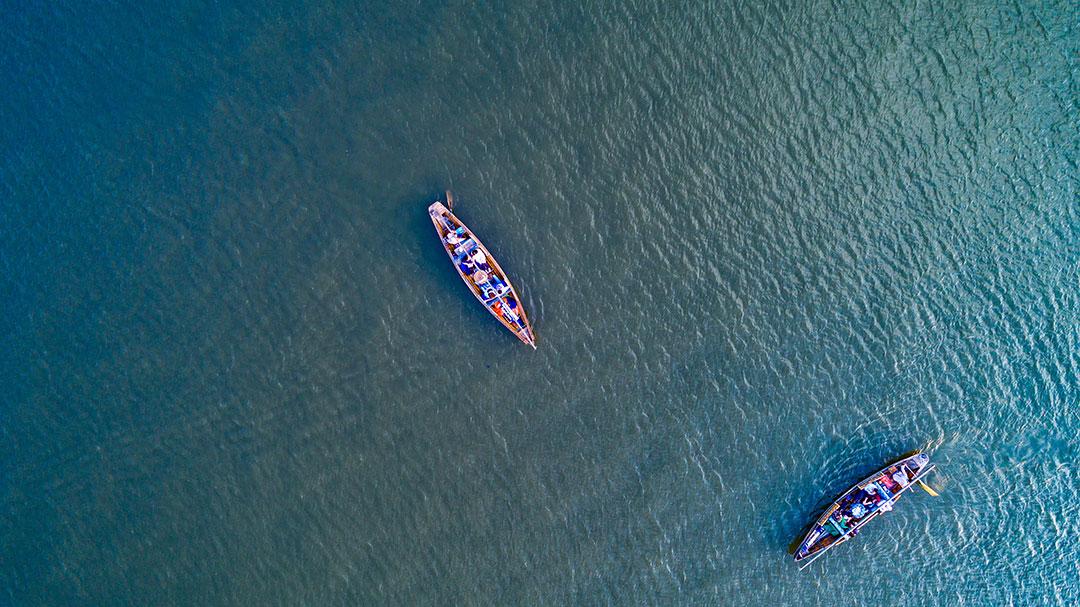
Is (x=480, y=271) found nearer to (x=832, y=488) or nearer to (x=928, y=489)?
(x=832, y=488)

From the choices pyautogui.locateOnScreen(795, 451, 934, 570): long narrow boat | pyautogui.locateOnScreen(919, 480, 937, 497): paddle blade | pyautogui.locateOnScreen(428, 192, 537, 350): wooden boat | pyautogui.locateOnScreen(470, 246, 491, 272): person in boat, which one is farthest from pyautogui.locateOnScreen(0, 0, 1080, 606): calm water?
pyautogui.locateOnScreen(470, 246, 491, 272): person in boat

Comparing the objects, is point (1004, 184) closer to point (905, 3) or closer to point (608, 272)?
point (905, 3)

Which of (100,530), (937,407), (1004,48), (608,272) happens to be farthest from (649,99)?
(100,530)

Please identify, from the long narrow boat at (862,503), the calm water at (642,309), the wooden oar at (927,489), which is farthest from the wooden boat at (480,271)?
the wooden oar at (927,489)

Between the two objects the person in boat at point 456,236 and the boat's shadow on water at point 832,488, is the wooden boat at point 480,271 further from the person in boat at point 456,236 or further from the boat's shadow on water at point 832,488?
the boat's shadow on water at point 832,488

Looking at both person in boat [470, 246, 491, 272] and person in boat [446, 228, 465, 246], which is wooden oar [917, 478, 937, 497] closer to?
person in boat [470, 246, 491, 272]

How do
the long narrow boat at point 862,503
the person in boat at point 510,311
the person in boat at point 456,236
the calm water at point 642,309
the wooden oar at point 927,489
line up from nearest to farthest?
the long narrow boat at point 862,503 → the person in boat at point 456,236 → the wooden oar at point 927,489 → the person in boat at point 510,311 → the calm water at point 642,309
